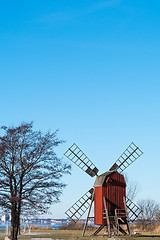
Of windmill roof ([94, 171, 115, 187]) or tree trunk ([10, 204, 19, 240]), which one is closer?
tree trunk ([10, 204, 19, 240])

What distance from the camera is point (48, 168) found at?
91.6ft

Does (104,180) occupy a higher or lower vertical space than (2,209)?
higher

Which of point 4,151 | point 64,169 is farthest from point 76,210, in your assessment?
point 4,151

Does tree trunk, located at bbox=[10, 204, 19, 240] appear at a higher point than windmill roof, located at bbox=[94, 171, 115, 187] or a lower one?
lower

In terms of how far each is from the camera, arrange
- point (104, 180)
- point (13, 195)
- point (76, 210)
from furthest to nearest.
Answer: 1. point (76, 210)
2. point (104, 180)
3. point (13, 195)

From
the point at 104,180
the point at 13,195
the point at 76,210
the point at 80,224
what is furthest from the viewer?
the point at 80,224

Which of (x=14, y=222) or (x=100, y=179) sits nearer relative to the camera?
(x=14, y=222)

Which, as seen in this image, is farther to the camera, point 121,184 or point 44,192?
point 121,184

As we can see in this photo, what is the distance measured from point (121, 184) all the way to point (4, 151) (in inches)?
653

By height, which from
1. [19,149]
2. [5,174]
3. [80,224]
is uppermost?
[19,149]

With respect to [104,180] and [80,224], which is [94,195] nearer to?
[104,180]

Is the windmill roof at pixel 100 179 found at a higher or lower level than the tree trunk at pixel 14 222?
higher

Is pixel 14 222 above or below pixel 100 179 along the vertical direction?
below

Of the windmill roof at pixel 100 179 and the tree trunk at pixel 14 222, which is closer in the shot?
the tree trunk at pixel 14 222
